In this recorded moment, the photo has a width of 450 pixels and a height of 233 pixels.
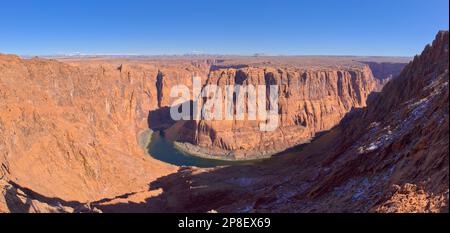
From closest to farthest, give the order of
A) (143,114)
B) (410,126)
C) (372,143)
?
1. (410,126)
2. (372,143)
3. (143,114)

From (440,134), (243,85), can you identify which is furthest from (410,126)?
(243,85)

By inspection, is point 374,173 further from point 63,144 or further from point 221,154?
point 221,154

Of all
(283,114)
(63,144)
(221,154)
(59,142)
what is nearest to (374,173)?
(63,144)

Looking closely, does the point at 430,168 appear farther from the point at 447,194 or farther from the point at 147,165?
the point at 147,165

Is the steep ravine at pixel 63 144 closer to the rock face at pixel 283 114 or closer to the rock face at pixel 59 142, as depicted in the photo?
the rock face at pixel 59 142

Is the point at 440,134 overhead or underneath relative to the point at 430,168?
overhead

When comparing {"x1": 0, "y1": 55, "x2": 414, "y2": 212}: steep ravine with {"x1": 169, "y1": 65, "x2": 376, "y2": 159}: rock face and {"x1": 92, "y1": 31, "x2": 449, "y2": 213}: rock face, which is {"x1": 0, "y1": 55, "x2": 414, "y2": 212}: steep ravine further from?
{"x1": 92, "y1": 31, "x2": 449, "y2": 213}: rock face
